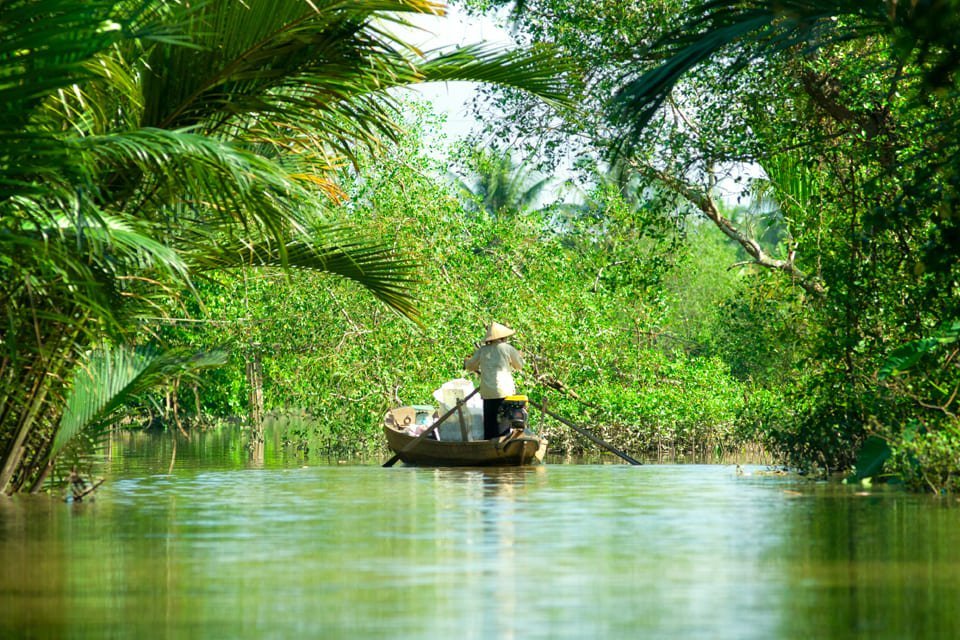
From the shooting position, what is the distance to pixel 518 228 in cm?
3306

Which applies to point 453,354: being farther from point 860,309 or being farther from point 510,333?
point 860,309

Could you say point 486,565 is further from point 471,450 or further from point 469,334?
point 469,334

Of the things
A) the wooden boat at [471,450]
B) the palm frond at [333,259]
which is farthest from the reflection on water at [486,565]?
the wooden boat at [471,450]

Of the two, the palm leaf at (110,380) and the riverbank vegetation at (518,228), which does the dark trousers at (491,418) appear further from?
the palm leaf at (110,380)

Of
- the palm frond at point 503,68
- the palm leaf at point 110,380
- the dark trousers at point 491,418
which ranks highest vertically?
the palm frond at point 503,68

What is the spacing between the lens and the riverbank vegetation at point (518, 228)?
10.5 m

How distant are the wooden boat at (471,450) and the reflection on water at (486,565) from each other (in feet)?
22.8

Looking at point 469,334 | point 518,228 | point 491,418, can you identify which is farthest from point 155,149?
point 518,228

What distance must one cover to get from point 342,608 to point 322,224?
276 inches

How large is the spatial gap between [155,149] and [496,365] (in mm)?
11650

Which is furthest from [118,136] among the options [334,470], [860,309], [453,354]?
[453,354]

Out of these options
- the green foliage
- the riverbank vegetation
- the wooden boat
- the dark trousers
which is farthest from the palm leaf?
the green foliage

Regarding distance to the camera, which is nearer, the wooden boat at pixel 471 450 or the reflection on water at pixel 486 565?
the reflection on water at pixel 486 565

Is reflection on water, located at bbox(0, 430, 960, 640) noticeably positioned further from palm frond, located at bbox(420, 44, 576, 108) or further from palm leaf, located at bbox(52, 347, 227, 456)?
palm frond, located at bbox(420, 44, 576, 108)
